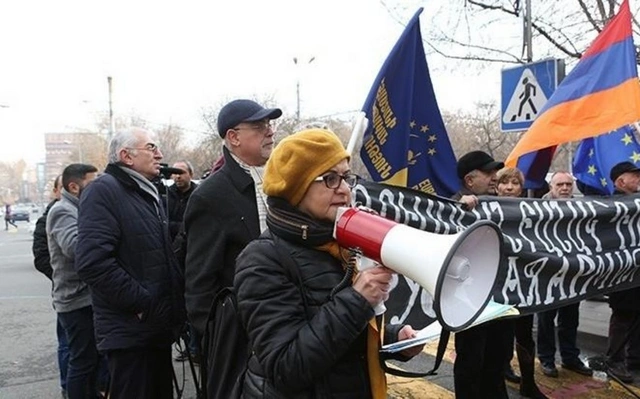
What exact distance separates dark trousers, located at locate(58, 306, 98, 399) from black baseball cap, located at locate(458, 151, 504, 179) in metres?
2.97

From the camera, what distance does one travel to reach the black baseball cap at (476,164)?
4.24 meters

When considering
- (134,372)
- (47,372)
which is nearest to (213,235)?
(134,372)

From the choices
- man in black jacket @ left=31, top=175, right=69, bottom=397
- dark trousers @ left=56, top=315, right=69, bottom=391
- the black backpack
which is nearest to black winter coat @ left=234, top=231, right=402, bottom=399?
the black backpack

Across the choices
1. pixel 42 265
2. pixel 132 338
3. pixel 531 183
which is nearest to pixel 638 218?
pixel 531 183

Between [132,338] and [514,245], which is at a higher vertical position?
[514,245]

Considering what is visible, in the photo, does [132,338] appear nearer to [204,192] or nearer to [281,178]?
[204,192]

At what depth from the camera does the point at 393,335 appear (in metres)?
2.19

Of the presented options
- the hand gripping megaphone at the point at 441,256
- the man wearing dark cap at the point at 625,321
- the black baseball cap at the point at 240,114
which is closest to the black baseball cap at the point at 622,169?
the man wearing dark cap at the point at 625,321

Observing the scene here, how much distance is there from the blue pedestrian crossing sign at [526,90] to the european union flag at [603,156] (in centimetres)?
60

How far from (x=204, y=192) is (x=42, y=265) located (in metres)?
3.02

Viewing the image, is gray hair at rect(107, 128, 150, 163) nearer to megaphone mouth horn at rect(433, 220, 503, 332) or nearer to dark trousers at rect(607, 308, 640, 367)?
megaphone mouth horn at rect(433, 220, 503, 332)

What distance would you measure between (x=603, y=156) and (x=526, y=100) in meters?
1.00

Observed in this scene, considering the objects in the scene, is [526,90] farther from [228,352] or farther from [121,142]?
[228,352]

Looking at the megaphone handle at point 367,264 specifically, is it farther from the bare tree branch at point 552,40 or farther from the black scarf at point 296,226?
the bare tree branch at point 552,40
